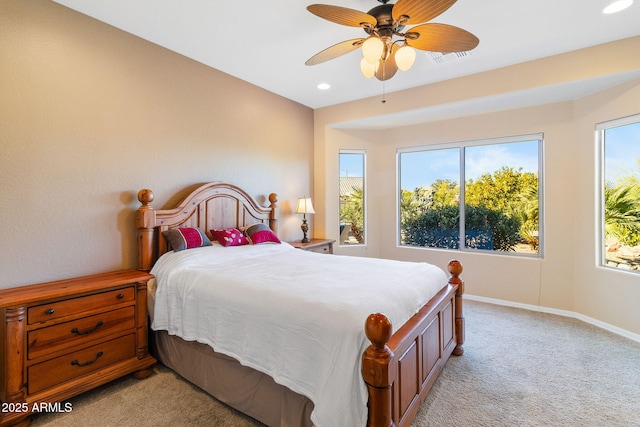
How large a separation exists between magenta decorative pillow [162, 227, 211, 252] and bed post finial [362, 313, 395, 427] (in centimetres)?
202

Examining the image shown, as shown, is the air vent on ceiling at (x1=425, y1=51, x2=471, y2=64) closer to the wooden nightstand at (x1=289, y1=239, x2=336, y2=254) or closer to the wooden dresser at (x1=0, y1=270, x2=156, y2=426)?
the wooden nightstand at (x1=289, y1=239, x2=336, y2=254)

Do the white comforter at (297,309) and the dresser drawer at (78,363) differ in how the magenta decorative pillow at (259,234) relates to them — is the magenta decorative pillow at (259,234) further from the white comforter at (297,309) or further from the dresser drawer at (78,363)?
the dresser drawer at (78,363)

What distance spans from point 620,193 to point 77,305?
501cm

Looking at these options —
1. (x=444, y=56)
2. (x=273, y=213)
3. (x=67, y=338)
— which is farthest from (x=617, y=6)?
(x=67, y=338)

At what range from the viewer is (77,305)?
6.55 ft

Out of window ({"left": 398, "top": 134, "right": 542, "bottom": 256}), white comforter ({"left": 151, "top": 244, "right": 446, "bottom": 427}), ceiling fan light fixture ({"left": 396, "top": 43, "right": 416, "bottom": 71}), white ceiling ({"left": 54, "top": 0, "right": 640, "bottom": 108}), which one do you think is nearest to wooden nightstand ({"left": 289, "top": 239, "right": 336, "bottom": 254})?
white comforter ({"left": 151, "top": 244, "right": 446, "bottom": 427})

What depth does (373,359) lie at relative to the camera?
1303mm

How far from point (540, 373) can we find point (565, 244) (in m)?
1.97

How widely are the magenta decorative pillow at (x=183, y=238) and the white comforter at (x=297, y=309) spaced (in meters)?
0.11

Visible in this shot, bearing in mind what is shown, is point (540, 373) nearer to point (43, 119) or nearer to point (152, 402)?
point (152, 402)

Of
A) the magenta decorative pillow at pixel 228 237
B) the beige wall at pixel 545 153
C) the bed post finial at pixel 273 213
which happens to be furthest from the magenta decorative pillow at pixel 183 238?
the beige wall at pixel 545 153

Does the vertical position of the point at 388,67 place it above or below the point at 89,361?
above

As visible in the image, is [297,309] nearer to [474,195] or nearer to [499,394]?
[499,394]

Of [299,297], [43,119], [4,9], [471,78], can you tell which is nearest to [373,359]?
[299,297]
